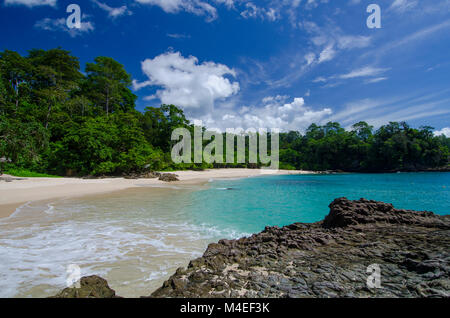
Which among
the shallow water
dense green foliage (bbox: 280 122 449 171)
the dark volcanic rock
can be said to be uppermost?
dense green foliage (bbox: 280 122 449 171)

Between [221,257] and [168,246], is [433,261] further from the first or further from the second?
[168,246]

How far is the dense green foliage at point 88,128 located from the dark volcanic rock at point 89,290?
16606 millimetres

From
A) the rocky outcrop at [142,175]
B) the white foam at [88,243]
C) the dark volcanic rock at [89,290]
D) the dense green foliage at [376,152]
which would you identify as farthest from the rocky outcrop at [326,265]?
the dense green foliage at [376,152]

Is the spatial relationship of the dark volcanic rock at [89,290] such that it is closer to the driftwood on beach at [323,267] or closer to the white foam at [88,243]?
the driftwood on beach at [323,267]

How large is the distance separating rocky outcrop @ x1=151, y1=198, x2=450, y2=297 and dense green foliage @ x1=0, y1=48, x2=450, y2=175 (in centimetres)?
1760

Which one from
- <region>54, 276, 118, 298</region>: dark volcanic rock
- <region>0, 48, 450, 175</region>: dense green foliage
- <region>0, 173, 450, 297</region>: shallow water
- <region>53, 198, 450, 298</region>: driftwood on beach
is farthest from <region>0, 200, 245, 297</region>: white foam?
<region>0, 48, 450, 175</region>: dense green foliage

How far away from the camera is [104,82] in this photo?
31953 mm

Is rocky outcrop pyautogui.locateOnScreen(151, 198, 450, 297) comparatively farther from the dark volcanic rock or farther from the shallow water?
the shallow water

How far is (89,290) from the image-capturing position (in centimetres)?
228

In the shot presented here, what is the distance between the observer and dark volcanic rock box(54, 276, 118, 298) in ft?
7.07

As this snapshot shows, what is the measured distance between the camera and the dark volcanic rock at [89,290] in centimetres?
216

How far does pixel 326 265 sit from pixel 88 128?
925 inches

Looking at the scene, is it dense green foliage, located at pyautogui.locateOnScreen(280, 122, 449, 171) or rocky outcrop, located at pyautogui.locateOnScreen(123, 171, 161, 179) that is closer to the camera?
rocky outcrop, located at pyautogui.locateOnScreen(123, 171, 161, 179)

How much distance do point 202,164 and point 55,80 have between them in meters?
25.2
